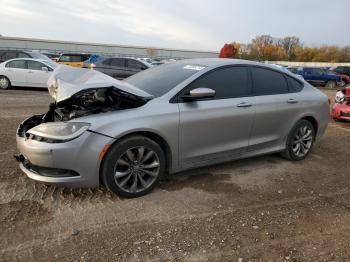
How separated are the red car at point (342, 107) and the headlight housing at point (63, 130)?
7496 mm

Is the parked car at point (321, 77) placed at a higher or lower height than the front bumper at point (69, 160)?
higher

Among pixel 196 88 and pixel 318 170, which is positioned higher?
pixel 196 88

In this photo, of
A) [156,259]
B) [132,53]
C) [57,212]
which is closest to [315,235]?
[156,259]

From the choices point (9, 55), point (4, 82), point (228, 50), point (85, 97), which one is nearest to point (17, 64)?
point (4, 82)

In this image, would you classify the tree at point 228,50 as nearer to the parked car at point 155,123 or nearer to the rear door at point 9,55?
the rear door at point 9,55

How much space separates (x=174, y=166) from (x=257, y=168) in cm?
161

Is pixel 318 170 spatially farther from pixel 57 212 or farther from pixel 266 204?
pixel 57 212

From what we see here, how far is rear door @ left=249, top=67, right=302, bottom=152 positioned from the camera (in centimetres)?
491

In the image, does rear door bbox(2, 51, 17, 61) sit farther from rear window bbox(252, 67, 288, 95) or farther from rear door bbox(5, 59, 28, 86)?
rear window bbox(252, 67, 288, 95)

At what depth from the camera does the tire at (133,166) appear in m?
3.68

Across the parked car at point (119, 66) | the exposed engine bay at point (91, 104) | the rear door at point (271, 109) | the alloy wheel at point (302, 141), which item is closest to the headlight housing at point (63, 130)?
the exposed engine bay at point (91, 104)

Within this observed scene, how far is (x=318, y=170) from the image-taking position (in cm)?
526

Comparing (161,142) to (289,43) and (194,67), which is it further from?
(289,43)

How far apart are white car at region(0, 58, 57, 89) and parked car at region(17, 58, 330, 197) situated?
32.3 ft
